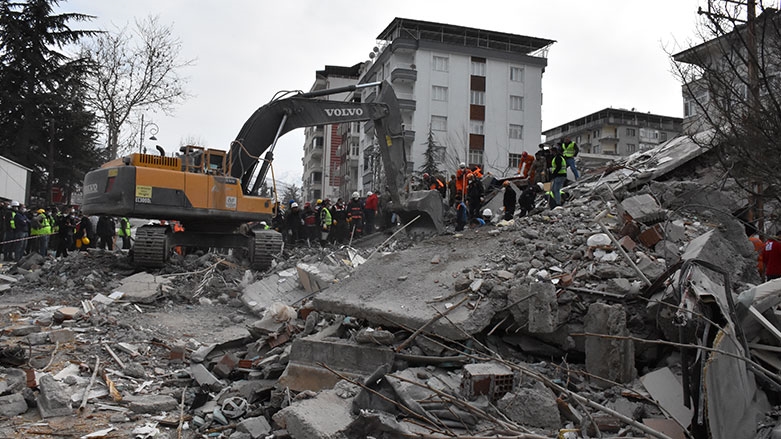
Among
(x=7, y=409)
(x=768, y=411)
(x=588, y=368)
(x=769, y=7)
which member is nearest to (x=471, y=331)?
(x=588, y=368)

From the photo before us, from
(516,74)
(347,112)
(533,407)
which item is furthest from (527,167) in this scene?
(516,74)

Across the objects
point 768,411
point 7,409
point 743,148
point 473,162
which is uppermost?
point 473,162

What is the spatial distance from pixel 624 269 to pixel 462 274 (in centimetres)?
158

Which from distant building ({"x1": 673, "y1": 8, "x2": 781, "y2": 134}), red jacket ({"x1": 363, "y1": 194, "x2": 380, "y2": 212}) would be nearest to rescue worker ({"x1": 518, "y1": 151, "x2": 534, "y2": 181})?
red jacket ({"x1": 363, "y1": 194, "x2": 380, "y2": 212})

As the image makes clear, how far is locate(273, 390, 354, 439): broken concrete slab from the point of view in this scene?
152 inches

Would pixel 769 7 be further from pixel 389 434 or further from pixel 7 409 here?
pixel 7 409

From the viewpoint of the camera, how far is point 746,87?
6582 millimetres

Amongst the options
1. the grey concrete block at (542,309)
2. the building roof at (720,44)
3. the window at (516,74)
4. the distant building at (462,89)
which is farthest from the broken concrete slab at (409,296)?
the window at (516,74)

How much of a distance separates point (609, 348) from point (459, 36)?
3911 centimetres

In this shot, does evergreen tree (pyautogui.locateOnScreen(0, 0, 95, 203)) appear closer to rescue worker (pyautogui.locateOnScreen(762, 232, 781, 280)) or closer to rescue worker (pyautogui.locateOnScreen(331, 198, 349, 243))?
rescue worker (pyautogui.locateOnScreen(331, 198, 349, 243))

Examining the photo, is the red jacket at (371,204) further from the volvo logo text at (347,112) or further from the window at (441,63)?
the window at (441,63)

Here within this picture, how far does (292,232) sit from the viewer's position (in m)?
17.1

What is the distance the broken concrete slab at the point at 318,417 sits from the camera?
12.7ft

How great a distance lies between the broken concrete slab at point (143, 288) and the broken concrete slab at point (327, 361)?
16.0ft
